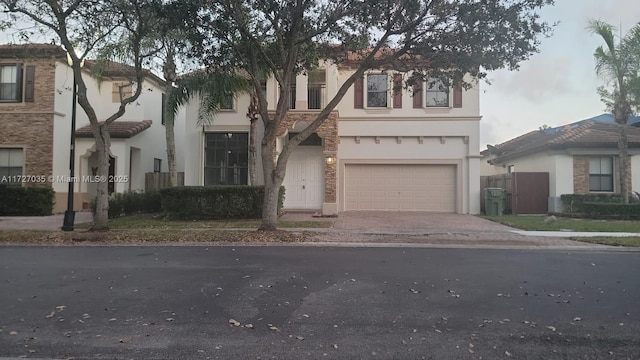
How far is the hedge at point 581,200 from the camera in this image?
1892 centimetres

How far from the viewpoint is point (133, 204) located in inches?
750

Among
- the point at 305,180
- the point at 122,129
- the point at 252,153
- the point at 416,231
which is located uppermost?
the point at 122,129

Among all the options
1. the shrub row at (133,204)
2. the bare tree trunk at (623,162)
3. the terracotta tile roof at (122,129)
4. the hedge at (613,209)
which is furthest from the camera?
the terracotta tile roof at (122,129)

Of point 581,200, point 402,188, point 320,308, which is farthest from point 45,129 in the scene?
point 581,200

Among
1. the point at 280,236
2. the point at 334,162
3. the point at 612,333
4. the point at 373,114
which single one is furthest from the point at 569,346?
the point at 373,114

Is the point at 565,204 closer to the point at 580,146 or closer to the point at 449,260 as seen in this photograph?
the point at 580,146

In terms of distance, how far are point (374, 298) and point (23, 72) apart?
68.8 ft

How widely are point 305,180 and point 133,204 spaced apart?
737cm

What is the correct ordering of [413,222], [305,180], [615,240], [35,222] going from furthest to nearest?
[305,180], [35,222], [413,222], [615,240]

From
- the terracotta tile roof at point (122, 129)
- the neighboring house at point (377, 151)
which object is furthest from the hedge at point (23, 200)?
the neighboring house at point (377, 151)

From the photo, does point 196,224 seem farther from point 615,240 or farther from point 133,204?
point 615,240

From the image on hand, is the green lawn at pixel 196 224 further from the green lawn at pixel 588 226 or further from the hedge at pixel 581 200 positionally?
the hedge at pixel 581 200

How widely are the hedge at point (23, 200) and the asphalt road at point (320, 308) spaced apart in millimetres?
11687

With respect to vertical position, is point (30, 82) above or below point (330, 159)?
above
